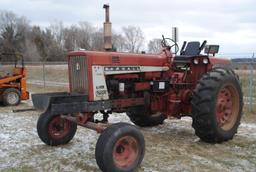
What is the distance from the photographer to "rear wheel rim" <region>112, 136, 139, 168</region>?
5512 millimetres

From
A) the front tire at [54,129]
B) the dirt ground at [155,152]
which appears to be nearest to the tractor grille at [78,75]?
the front tire at [54,129]

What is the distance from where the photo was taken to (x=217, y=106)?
7105 millimetres

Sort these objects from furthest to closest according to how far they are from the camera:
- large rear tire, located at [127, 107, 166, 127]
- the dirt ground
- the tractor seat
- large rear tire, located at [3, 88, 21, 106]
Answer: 1. large rear tire, located at [3, 88, 21, 106]
2. large rear tire, located at [127, 107, 166, 127]
3. the tractor seat
4. the dirt ground

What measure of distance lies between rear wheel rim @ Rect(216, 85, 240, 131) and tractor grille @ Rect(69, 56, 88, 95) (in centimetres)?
251

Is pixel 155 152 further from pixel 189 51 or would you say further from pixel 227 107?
pixel 189 51

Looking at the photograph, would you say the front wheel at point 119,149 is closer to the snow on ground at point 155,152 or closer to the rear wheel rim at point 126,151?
the rear wheel rim at point 126,151

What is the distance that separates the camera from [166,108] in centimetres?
759

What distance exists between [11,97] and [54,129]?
673cm

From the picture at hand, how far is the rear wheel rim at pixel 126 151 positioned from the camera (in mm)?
5512

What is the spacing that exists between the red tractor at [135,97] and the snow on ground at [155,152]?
0.30 m

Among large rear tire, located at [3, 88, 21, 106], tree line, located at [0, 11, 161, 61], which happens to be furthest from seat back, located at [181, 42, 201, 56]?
tree line, located at [0, 11, 161, 61]

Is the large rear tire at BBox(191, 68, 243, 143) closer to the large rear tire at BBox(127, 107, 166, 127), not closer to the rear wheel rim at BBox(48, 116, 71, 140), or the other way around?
the large rear tire at BBox(127, 107, 166, 127)

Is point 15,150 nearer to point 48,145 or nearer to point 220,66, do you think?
point 48,145

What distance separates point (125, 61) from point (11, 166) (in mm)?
2455
